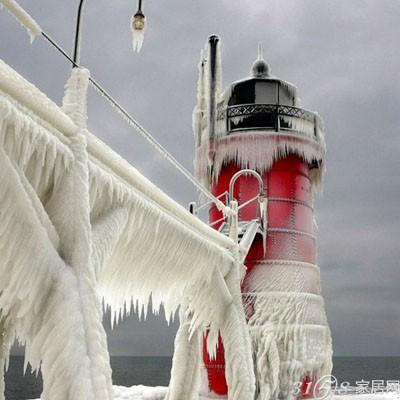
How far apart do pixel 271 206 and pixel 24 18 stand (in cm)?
1087

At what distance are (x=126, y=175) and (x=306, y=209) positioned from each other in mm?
10558

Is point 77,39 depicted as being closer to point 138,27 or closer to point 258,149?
point 138,27

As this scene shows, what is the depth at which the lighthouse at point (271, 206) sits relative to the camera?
1195 cm

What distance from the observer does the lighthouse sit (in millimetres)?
11953

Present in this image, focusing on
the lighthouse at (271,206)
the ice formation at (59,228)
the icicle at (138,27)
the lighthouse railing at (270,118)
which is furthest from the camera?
the lighthouse railing at (270,118)

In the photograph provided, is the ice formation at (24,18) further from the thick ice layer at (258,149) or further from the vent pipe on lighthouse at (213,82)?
the vent pipe on lighthouse at (213,82)

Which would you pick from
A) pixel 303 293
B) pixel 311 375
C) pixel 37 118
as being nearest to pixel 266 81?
pixel 303 293

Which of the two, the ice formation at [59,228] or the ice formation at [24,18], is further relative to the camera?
the ice formation at [24,18]

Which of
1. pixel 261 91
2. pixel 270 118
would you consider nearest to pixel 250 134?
pixel 270 118

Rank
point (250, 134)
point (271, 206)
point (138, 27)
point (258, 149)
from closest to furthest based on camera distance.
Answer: point (138, 27), point (271, 206), point (258, 149), point (250, 134)

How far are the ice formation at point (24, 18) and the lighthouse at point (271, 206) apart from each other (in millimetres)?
8927

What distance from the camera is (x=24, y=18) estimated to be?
2748mm

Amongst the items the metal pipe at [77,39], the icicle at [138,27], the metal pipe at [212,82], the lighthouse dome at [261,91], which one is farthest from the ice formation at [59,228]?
the lighthouse dome at [261,91]

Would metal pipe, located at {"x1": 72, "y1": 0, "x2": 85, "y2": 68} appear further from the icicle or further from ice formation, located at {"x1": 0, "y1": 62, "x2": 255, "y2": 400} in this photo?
the icicle
